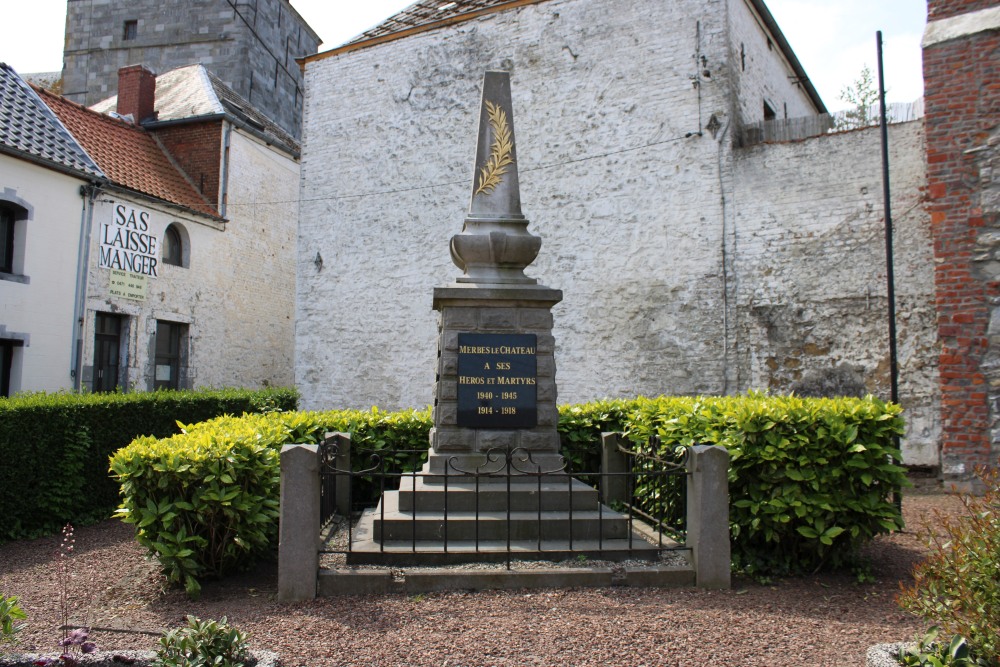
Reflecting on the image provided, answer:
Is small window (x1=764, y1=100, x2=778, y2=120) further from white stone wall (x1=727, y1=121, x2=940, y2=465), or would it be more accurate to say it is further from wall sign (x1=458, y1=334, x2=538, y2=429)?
wall sign (x1=458, y1=334, x2=538, y2=429)

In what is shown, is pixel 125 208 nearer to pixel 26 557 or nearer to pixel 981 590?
pixel 26 557

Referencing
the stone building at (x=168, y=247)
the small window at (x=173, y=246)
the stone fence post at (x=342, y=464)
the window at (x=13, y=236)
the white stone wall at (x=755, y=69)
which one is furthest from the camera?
the small window at (x=173, y=246)

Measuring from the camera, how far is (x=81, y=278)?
1546 cm

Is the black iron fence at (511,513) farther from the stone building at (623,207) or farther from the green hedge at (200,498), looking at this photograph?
the stone building at (623,207)

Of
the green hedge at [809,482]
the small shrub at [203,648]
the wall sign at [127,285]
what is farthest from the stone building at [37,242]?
the green hedge at [809,482]

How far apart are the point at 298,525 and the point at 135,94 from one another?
1955 cm

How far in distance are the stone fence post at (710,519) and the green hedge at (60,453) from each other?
635 cm

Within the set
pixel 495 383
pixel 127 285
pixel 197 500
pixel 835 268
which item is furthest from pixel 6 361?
pixel 835 268

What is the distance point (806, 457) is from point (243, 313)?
1786 centimetres

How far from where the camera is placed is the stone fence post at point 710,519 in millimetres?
5320

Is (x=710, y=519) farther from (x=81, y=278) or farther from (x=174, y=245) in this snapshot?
(x=174, y=245)

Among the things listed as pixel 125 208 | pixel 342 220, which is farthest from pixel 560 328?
pixel 125 208

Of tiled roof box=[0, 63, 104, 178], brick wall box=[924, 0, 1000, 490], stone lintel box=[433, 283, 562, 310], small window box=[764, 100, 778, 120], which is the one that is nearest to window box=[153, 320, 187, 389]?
tiled roof box=[0, 63, 104, 178]

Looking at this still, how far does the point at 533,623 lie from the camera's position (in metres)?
4.52
